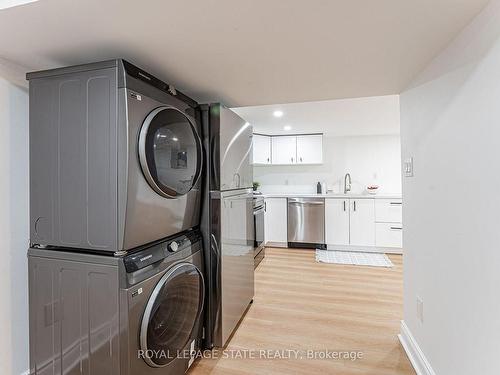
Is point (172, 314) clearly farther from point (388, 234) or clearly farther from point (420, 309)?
point (388, 234)

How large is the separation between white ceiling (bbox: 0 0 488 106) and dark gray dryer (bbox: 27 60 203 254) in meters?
0.14

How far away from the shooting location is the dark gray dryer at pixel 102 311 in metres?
1.14

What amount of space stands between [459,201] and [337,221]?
3.40m

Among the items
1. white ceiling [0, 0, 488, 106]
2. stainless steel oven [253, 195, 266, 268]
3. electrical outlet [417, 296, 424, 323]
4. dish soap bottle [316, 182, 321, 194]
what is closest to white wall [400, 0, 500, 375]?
electrical outlet [417, 296, 424, 323]

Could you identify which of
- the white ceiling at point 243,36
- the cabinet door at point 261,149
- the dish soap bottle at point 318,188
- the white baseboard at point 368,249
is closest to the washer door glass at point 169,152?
the white ceiling at point 243,36

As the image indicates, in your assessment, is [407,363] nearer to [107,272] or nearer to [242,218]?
[242,218]

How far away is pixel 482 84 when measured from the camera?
1.04 metres

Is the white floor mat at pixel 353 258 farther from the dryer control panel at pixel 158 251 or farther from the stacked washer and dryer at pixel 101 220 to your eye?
the stacked washer and dryer at pixel 101 220

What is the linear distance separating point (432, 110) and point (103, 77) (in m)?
1.72

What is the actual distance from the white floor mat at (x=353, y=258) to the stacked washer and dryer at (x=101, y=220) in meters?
3.08

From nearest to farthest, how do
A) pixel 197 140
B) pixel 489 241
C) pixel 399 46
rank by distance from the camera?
pixel 489 241 → pixel 399 46 → pixel 197 140

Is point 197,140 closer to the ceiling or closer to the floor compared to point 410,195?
closer to the ceiling

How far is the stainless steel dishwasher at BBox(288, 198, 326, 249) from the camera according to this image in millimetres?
4578

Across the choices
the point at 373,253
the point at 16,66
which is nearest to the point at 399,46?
the point at 16,66
